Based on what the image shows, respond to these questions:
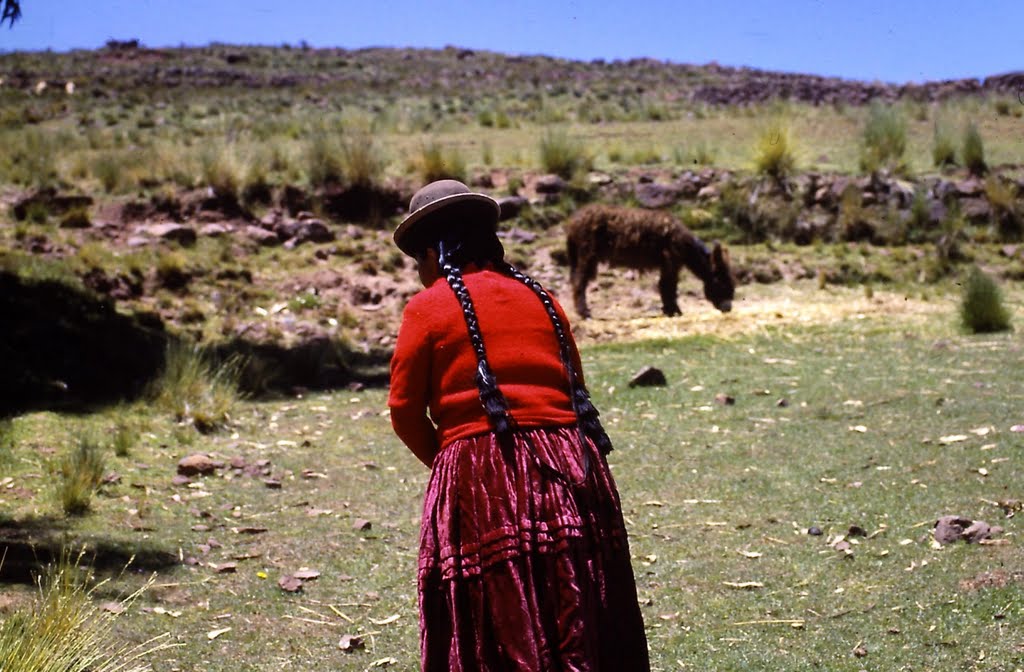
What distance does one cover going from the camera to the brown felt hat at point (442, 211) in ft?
12.7

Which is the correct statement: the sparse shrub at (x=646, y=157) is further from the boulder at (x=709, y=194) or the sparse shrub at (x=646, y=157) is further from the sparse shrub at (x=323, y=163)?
the sparse shrub at (x=323, y=163)

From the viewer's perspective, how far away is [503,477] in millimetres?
3543

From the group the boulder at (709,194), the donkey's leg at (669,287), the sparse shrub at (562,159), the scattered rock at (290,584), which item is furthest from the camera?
the sparse shrub at (562,159)

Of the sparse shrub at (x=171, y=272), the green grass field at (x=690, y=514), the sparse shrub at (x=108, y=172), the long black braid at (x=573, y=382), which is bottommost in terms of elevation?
the green grass field at (x=690, y=514)

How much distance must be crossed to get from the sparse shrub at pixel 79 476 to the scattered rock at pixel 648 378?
533 centimetres

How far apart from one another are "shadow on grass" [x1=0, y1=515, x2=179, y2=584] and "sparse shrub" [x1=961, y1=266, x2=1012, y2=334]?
1018 cm

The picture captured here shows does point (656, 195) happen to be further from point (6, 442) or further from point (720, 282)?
point (6, 442)

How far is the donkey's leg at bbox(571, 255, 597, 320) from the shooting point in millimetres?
15625

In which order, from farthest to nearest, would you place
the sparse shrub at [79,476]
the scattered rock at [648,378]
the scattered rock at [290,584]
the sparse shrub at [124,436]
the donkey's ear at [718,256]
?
the donkey's ear at [718,256], the scattered rock at [648,378], the sparse shrub at [124,436], the sparse shrub at [79,476], the scattered rock at [290,584]

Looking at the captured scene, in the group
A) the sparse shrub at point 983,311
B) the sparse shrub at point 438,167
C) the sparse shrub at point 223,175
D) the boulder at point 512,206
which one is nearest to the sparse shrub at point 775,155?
the boulder at point 512,206

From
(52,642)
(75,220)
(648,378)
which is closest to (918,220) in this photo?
(648,378)

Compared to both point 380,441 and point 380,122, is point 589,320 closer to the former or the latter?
point 380,441

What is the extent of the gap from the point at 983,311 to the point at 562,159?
956 cm

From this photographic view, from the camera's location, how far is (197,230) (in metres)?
17.7
